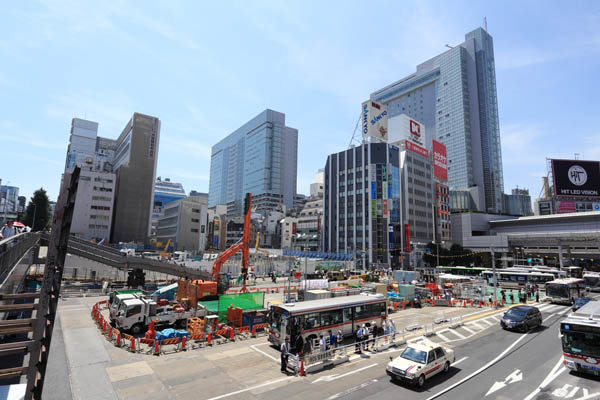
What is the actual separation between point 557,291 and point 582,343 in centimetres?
2562

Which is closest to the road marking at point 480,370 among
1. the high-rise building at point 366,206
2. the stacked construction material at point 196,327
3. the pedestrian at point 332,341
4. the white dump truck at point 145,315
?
the pedestrian at point 332,341

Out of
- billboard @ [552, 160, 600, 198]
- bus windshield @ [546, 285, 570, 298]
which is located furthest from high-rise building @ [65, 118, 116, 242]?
billboard @ [552, 160, 600, 198]

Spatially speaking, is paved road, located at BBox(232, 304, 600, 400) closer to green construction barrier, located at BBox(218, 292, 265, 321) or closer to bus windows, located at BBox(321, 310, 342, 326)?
bus windows, located at BBox(321, 310, 342, 326)

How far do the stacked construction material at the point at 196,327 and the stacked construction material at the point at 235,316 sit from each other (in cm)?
218

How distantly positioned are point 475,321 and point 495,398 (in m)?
15.3

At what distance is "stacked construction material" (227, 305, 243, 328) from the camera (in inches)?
926

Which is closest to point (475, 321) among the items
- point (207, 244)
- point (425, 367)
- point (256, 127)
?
point (425, 367)

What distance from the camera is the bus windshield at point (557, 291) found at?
1323 inches

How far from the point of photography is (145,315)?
23234mm

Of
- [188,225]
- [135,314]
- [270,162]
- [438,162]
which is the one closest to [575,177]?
[438,162]

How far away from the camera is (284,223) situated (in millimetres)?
129875

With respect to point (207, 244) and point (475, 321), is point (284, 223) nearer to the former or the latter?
point (207, 244)

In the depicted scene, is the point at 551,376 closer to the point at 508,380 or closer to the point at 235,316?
the point at 508,380

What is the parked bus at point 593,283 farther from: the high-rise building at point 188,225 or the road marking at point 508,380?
the high-rise building at point 188,225
